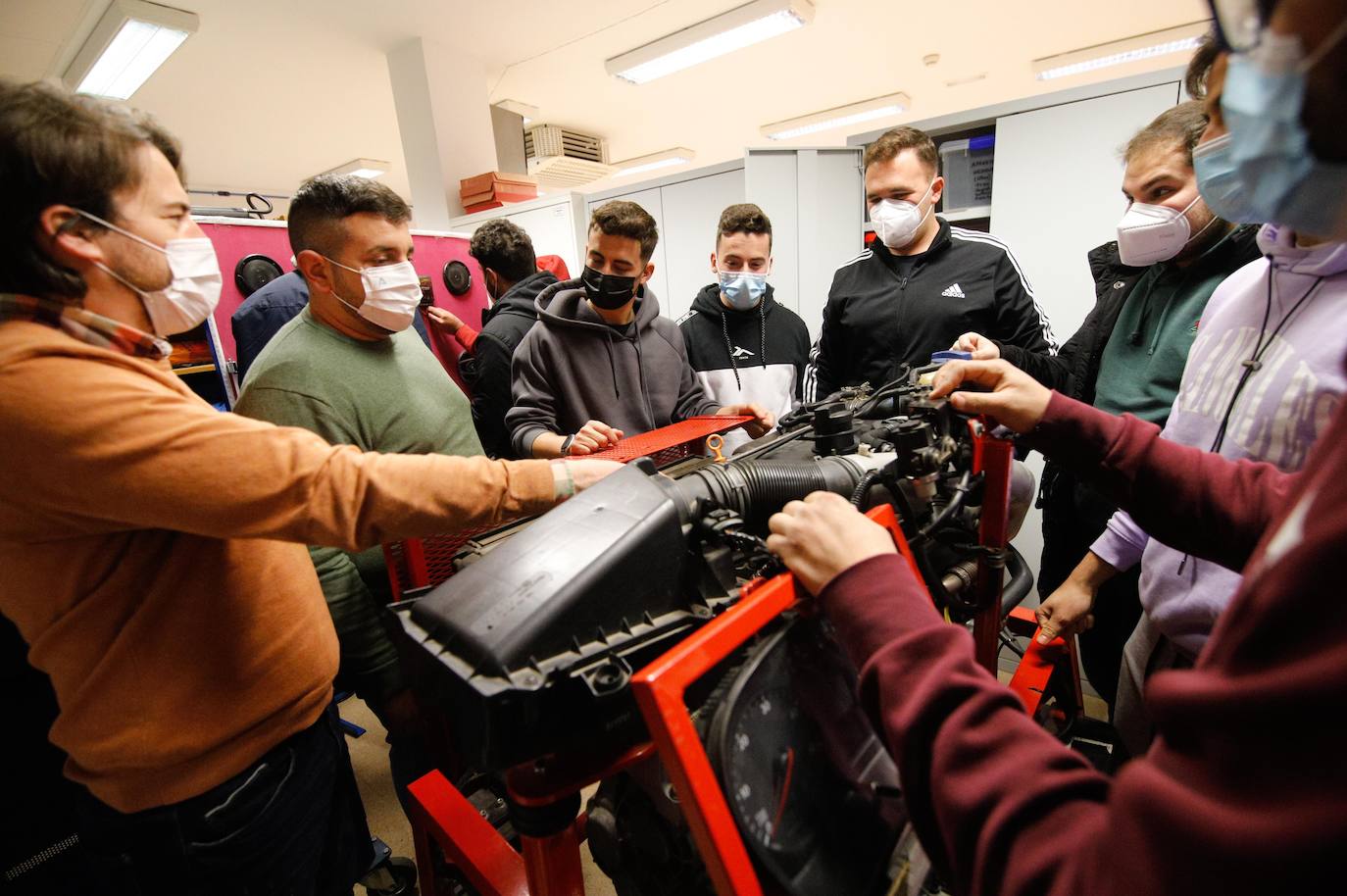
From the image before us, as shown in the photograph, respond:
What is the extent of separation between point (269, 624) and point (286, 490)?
0.34m

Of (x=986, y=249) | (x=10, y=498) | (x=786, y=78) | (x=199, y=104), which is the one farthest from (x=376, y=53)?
(x=10, y=498)

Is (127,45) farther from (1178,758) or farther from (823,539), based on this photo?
(1178,758)

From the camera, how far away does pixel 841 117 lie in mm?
7793

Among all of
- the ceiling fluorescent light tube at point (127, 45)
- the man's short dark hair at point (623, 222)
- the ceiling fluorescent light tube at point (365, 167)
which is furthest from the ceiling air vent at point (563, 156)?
the man's short dark hair at point (623, 222)

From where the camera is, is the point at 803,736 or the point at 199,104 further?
the point at 199,104

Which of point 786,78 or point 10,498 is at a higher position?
point 786,78

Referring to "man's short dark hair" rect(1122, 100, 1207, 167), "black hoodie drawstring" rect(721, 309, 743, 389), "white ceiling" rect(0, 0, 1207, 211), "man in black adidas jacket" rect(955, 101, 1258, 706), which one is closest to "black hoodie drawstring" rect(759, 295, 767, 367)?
"black hoodie drawstring" rect(721, 309, 743, 389)

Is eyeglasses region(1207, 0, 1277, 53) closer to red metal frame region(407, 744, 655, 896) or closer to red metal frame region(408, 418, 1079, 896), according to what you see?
red metal frame region(408, 418, 1079, 896)

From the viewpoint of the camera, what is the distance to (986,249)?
2.02m

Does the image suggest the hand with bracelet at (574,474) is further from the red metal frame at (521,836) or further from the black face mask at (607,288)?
the black face mask at (607,288)

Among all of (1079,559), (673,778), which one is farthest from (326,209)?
(1079,559)

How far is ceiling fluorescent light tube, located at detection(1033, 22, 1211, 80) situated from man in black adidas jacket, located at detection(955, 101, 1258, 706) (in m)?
6.24

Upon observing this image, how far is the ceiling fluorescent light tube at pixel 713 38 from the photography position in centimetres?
448

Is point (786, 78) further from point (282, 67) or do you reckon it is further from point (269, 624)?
point (269, 624)
